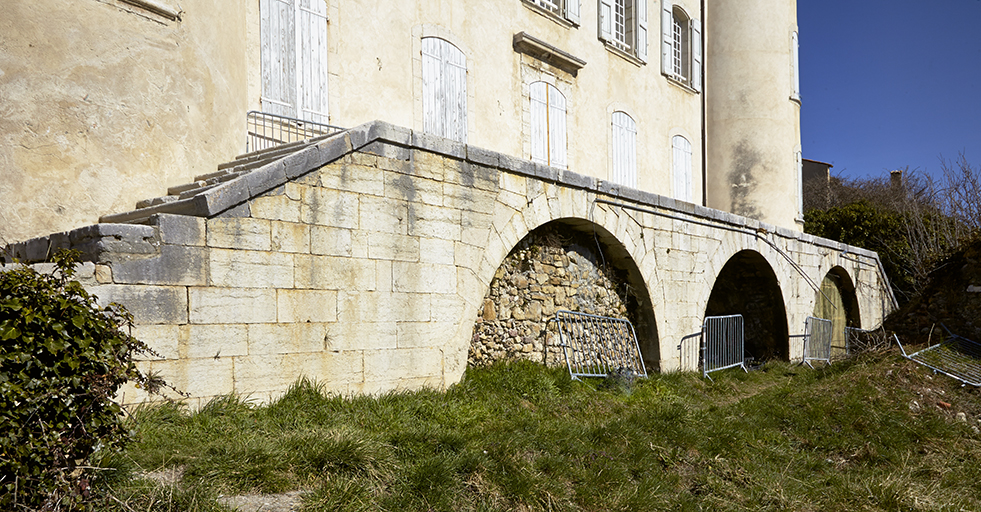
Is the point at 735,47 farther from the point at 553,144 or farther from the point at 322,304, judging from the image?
the point at 322,304

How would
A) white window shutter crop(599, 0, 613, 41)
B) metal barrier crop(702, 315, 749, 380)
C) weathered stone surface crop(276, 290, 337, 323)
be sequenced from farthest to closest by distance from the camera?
white window shutter crop(599, 0, 613, 41)
metal barrier crop(702, 315, 749, 380)
weathered stone surface crop(276, 290, 337, 323)

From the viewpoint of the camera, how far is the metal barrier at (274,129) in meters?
7.92

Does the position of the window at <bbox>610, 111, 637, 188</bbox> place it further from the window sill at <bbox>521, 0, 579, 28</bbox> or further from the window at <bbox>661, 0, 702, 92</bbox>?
the window at <bbox>661, 0, 702, 92</bbox>

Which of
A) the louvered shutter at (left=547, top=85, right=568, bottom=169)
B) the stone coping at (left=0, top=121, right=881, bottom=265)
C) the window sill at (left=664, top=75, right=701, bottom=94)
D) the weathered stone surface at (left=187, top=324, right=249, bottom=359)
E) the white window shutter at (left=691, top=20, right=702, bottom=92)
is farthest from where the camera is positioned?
the white window shutter at (left=691, top=20, right=702, bottom=92)

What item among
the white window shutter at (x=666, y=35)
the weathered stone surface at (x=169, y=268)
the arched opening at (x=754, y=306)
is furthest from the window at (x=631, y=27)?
the weathered stone surface at (x=169, y=268)

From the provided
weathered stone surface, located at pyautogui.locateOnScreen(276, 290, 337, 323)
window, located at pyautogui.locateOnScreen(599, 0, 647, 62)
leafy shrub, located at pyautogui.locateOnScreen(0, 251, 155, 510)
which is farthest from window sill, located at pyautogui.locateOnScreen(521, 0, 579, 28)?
leafy shrub, located at pyautogui.locateOnScreen(0, 251, 155, 510)

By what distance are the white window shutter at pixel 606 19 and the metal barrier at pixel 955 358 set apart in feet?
23.7

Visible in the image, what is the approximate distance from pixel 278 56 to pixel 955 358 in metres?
10.2

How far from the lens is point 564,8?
12.3m

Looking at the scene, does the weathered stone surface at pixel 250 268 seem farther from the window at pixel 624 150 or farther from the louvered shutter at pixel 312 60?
the window at pixel 624 150

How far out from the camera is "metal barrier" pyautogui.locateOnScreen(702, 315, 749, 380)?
34.6 feet

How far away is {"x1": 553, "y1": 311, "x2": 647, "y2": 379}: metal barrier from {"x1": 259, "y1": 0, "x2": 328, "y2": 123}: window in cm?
397

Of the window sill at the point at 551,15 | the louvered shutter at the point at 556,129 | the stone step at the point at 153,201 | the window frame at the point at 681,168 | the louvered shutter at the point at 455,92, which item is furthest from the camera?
the window frame at the point at 681,168

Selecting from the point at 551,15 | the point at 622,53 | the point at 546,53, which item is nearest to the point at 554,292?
the point at 546,53
